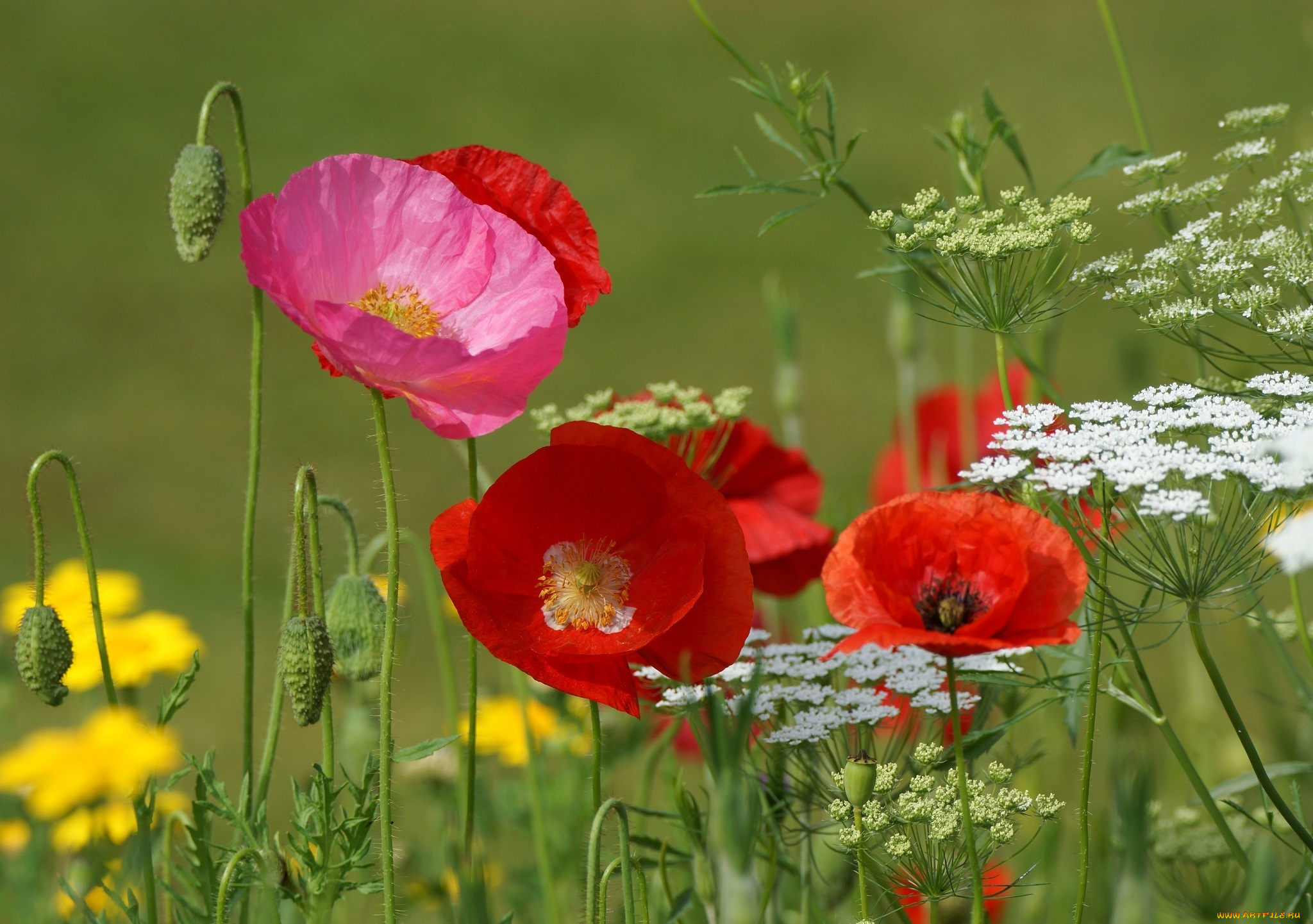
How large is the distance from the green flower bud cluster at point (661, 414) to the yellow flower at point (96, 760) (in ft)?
1.14

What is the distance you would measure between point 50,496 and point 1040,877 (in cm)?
336

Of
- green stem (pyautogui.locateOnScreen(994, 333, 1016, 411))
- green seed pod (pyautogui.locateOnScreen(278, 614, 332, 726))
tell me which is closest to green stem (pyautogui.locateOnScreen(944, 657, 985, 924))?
green stem (pyautogui.locateOnScreen(994, 333, 1016, 411))

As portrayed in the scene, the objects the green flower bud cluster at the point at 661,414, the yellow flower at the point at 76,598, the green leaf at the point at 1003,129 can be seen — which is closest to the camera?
the green leaf at the point at 1003,129

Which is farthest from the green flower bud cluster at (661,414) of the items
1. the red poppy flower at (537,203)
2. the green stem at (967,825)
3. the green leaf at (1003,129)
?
the green stem at (967,825)

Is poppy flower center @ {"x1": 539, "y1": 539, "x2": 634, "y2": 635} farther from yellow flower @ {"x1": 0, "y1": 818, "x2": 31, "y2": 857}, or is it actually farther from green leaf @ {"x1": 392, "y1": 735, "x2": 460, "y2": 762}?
yellow flower @ {"x1": 0, "y1": 818, "x2": 31, "y2": 857}

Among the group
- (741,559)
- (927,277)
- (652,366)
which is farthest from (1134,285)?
(652,366)

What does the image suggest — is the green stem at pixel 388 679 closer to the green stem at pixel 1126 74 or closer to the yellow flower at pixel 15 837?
the green stem at pixel 1126 74

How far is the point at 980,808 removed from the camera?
65cm

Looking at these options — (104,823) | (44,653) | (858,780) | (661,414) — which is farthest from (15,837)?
(858,780)

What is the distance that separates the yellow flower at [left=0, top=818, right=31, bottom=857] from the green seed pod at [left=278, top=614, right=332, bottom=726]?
74cm

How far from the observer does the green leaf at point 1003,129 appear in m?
0.82

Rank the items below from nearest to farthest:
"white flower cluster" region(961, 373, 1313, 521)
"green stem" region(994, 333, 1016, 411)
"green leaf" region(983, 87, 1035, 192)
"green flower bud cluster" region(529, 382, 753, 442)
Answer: "white flower cluster" region(961, 373, 1313, 521), "green stem" region(994, 333, 1016, 411), "green leaf" region(983, 87, 1035, 192), "green flower bud cluster" region(529, 382, 753, 442)

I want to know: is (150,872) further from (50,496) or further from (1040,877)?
(50,496)

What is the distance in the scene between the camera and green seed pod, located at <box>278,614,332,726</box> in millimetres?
657
